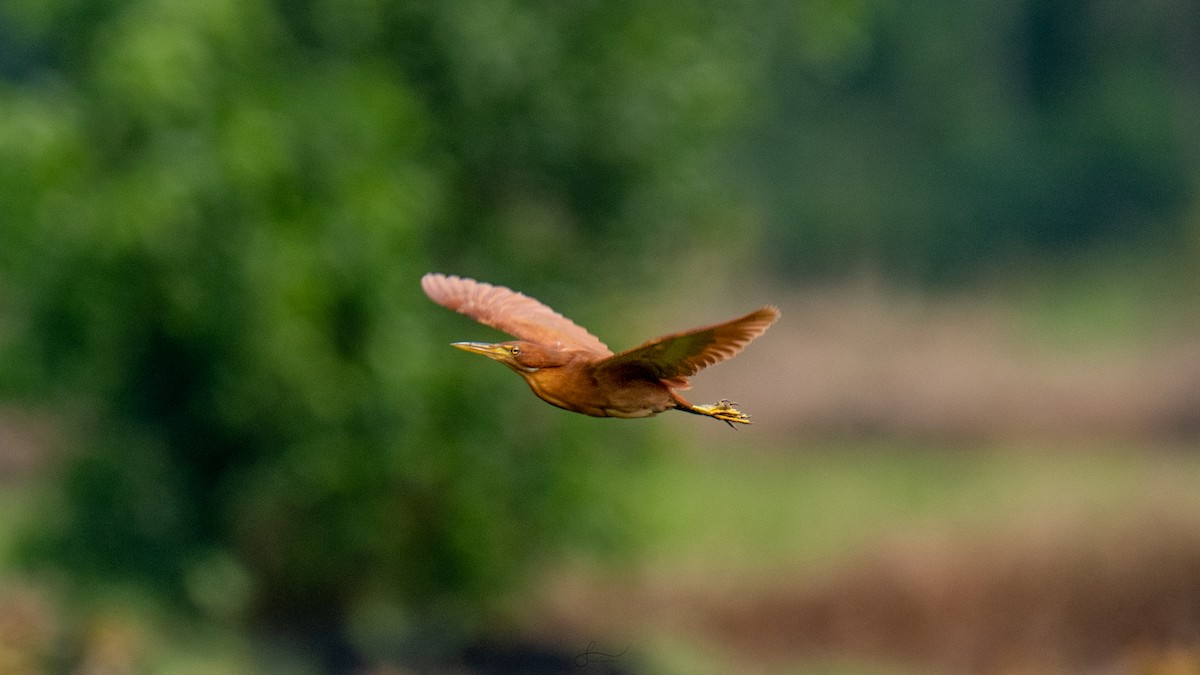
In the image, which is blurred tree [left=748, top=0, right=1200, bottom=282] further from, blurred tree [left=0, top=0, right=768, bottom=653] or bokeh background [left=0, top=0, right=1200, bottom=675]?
blurred tree [left=0, top=0, right=768, bottom=653]

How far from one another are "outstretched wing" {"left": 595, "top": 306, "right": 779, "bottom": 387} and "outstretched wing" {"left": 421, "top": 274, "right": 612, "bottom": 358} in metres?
0.31

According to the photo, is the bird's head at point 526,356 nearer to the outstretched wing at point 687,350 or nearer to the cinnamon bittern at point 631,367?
the cinnamon bittern at point 631,367

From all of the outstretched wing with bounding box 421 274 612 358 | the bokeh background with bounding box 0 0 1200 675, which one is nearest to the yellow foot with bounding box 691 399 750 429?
the outstretched wing with bounding box 421 274 612 358

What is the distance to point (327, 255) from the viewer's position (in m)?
10.5

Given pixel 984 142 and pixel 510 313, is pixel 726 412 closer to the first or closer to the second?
pixel 510 313

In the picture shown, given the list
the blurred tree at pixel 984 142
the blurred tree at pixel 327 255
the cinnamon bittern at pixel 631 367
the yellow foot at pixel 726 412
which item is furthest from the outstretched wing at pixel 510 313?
the blurred tree at pixel 984 142

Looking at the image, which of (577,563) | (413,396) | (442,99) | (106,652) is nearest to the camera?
(106,652)

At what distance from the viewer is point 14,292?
10.6 meters

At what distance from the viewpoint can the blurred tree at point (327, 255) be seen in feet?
33.6

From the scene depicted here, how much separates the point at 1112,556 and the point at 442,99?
5065 mm

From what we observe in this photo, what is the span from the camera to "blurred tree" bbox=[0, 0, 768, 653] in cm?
1024

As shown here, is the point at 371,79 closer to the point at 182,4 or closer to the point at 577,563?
the point at 182,4

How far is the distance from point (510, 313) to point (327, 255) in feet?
19.3

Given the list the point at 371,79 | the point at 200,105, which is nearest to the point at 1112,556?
the point at 371,79
